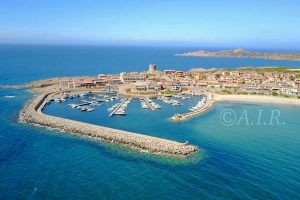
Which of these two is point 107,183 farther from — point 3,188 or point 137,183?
point 3,188

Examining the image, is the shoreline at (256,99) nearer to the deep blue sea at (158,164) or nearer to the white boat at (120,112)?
the deep blue sea at (158,164)

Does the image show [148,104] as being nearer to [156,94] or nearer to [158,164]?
[156,94]

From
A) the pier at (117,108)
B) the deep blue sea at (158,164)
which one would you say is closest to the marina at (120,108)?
the pier at (117,108)

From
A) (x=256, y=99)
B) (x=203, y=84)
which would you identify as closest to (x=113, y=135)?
(x=256, y=99)

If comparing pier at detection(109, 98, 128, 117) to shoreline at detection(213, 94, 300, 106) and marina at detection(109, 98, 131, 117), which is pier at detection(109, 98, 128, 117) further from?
shoreline at detection(213, 94, 300, 106)

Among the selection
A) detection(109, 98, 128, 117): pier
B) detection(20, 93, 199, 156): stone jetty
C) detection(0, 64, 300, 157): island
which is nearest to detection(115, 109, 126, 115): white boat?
detection(0, 64, 300, 157): island

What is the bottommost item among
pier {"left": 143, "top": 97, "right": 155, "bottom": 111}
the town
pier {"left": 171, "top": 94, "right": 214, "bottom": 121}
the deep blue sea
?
the deep blue sea

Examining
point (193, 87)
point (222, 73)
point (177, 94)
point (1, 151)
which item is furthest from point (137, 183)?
point (222, 73)
